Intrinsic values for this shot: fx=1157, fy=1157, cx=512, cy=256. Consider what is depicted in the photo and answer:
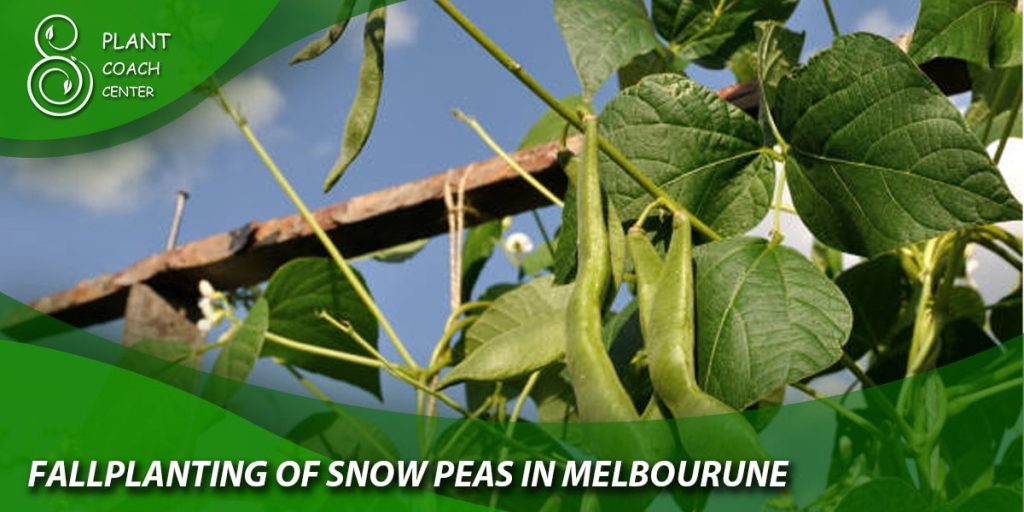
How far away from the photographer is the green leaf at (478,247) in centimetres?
129

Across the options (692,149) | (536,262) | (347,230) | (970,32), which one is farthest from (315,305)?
(970,32)

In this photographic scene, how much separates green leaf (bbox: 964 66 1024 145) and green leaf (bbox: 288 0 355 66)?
433mm

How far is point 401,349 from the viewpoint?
0.92 metres

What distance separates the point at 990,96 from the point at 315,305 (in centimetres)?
59

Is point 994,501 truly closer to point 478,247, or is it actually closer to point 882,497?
point 882,497

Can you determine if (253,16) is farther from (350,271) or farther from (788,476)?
(788,476)

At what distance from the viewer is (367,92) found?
542 millimetres

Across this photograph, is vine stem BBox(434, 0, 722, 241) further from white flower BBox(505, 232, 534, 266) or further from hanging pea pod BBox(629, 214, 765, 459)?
white flower BBox(505, 232, 534, 266)

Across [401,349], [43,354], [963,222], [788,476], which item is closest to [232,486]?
[401,349]

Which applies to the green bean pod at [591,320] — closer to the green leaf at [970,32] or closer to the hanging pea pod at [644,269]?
the hanging pea pod at [644,269]

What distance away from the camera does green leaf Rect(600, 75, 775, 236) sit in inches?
25.3

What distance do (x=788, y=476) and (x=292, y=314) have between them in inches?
23.0

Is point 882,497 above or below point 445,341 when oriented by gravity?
below

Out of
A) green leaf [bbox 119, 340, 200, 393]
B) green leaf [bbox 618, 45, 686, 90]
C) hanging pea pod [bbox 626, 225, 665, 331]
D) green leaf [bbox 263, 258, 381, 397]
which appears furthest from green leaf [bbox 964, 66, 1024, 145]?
green leaf [bbox 119, 340, 200, 393]
